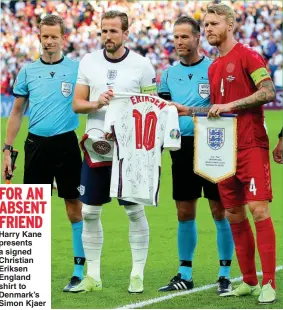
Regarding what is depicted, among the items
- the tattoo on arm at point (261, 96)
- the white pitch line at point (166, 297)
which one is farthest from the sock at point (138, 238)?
the tattoo on arm at point (261, 96)

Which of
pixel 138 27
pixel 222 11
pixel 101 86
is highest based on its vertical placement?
pixel 138 27

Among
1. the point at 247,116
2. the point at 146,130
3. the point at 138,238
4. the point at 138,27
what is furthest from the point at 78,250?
the point at 138,27

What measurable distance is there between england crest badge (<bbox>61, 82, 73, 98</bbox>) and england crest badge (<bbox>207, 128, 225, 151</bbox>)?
1300 mm

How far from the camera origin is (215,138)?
7246 millimetres

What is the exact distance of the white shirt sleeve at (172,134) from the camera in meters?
7.24

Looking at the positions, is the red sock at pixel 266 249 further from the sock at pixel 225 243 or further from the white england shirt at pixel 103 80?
the white england shirt at pixel 103 80

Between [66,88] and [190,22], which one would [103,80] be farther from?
[190,22]

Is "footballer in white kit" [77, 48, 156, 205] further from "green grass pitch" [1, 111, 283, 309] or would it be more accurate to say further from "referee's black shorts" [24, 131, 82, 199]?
"green grass pitch" [1, 111, 283, 309]

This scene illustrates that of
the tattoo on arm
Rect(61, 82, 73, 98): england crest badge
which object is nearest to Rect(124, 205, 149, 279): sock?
Rect(61, 82, 73, 98): england crest badge

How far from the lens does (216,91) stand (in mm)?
7277

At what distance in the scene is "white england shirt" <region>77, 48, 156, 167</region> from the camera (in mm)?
7469

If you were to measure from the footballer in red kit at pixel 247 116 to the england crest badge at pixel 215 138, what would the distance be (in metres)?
0.12

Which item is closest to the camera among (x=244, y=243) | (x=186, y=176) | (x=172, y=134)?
(x=172, y=134)

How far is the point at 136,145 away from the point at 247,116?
2.88 feet
